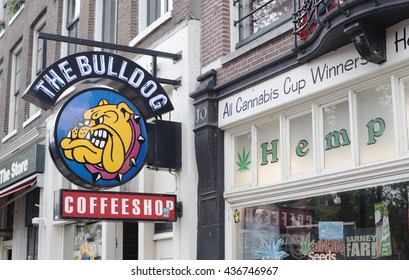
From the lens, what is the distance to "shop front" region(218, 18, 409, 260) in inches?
235

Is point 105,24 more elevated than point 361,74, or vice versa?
point 105,24

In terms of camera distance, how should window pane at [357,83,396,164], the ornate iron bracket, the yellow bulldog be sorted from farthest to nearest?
1. the yellow bulldog
2. window pane at [357,83,396,164]
3. the ornate iron bracket

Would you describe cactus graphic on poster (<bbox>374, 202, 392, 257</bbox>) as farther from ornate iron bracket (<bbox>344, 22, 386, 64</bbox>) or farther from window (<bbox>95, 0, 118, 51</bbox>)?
window (<bbox>95, 0, 118, 51</bbox>)

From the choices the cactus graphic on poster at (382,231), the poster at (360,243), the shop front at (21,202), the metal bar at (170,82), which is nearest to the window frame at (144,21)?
the metal bar at (170,82)

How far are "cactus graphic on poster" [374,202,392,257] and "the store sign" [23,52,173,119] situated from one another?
3.16m

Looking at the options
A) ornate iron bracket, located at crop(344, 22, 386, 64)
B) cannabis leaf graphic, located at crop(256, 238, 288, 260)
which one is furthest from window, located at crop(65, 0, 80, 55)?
ornate iron bracket, located at crop(344, 22, 386, 64)

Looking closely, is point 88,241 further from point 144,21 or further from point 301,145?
point 301,145

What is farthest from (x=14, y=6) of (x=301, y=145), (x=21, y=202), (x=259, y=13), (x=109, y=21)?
(x=301, y=145)

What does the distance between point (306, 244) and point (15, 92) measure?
12577mm

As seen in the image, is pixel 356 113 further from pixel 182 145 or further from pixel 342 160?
pixel 182 145

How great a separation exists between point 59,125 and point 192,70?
2.23 m

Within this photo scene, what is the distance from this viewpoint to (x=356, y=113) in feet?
21.1

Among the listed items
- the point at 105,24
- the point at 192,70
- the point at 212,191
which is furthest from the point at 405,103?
the point at 105,24

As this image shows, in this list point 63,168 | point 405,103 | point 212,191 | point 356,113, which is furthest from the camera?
point 212,191
